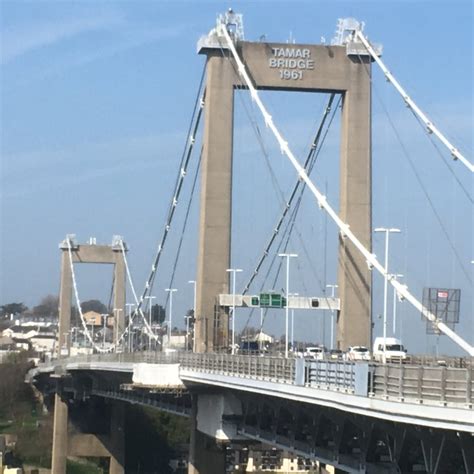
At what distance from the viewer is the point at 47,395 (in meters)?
124

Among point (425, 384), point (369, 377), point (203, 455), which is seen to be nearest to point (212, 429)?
point (203, 455)

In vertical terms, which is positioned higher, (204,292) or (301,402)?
(204,292)

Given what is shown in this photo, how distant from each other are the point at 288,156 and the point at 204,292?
634 cm

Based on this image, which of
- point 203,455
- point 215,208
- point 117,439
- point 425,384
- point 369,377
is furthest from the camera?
point 117,439

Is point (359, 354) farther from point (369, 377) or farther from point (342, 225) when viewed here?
point (369, 377)

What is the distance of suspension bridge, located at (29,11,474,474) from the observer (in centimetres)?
2539

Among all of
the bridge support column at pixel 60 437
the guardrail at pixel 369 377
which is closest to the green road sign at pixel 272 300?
the guardrail at pixel 369 377

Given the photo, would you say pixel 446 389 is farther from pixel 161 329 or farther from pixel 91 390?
pixel 161 329

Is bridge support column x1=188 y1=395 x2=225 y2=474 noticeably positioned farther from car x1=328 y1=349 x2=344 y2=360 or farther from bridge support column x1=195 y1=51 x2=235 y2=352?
car x1=328 y1=349 x2=344 y2=360

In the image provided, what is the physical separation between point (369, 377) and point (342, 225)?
15464 mm

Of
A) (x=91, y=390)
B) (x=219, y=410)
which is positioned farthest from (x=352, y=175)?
(x=91, y=390)

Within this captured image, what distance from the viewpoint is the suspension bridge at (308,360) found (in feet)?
83.3

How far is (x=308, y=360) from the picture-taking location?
109 feet

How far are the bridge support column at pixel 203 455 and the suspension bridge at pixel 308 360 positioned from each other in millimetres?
52
